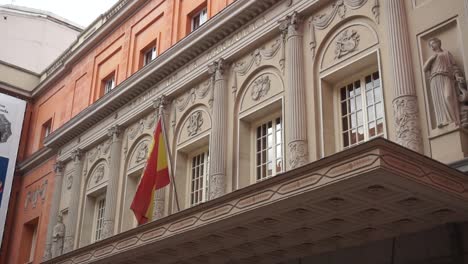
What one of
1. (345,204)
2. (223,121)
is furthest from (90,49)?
(345,204)

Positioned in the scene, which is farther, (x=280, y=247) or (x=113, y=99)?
(x=113, y=99)

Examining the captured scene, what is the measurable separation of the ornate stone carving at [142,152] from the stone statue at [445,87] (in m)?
10.6

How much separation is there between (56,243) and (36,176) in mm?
6120

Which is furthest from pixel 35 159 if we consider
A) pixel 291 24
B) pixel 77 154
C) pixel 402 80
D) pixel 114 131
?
pixel 402 80

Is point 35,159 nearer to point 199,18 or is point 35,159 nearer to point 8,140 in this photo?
point 8,140

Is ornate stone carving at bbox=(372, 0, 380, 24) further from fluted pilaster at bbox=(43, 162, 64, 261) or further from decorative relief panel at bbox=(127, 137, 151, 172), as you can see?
fluted pilaster at bbox=(43, 162, 64, 261)

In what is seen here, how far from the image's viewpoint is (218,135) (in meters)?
15.8

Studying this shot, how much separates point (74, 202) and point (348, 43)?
12980 millimetres

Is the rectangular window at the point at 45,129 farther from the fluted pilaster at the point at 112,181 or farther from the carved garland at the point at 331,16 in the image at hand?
the carved garland at the point at 331,16

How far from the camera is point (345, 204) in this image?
9.70 m

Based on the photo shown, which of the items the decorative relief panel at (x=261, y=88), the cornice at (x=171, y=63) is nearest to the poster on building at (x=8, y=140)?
the cornice at (x=171, y=63)

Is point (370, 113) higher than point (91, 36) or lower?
lower

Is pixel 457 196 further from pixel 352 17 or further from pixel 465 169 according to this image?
pixel 352 17

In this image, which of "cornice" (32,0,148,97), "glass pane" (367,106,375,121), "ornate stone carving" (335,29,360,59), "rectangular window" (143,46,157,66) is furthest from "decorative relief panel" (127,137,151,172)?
"glass pane" (367,106,375,121)
